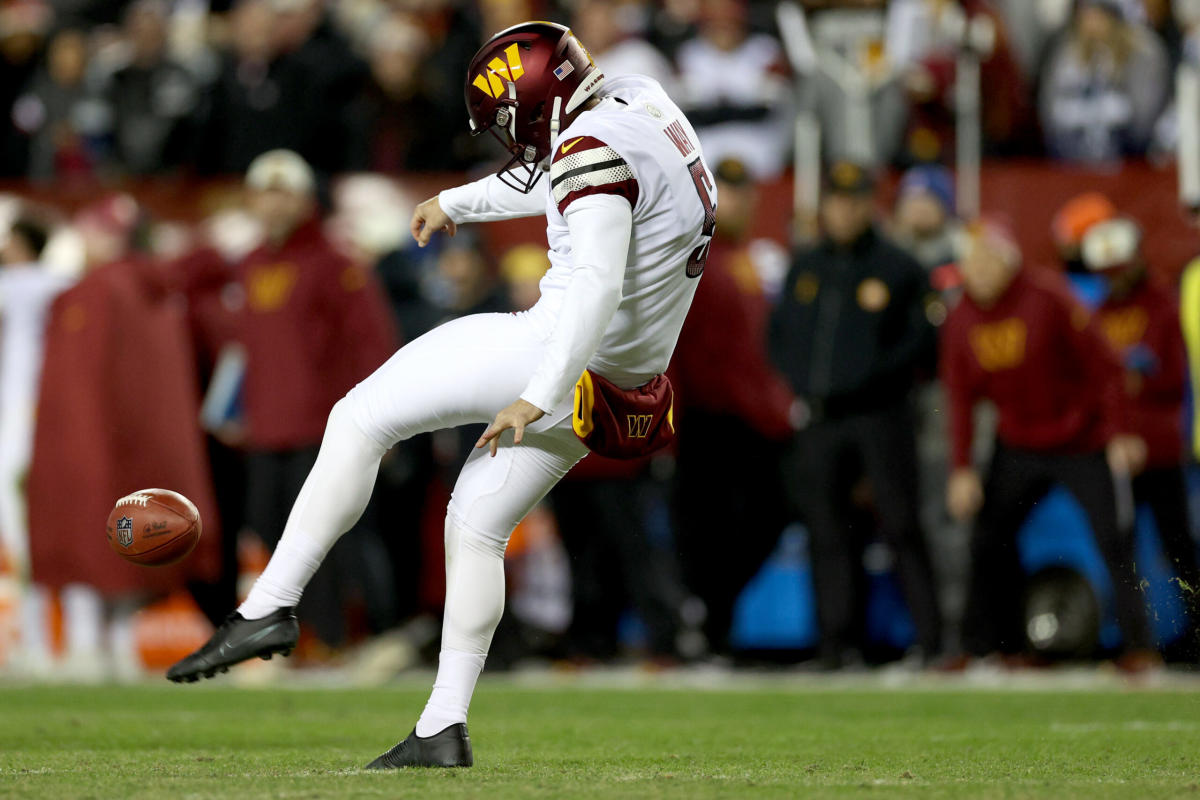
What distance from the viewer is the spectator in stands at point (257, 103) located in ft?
42.3

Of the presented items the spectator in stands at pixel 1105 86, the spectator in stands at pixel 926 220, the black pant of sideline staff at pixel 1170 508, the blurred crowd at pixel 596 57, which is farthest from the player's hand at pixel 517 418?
the spectator in stands at pixel 1105 86

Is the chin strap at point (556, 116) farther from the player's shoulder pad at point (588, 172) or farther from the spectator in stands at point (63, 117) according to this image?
the spectator in stands at point (63, 117)

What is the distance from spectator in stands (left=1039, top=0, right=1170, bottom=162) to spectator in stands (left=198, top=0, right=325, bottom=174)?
4855 mm

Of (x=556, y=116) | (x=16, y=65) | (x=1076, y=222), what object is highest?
(x=16, y=65)

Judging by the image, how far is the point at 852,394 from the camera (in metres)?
9.88

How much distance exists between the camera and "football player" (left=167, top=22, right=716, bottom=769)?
5.09m

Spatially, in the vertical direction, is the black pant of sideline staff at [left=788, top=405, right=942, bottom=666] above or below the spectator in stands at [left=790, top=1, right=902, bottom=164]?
below

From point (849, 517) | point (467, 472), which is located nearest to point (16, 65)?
point (849, 517)

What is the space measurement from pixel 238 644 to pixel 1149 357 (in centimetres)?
633

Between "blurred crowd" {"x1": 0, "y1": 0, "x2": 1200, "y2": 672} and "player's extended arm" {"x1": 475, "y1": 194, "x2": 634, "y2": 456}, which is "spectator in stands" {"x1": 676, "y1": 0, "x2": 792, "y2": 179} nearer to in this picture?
"blurred crowd" {"x1": 0, "y1": 0, "x2": 1200, "y2": 672}

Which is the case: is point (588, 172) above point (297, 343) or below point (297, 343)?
below

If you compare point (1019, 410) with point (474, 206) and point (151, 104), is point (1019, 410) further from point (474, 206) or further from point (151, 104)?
point (151, 104)

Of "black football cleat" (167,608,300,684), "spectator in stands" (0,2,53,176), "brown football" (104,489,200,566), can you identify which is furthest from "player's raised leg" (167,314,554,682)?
"spectator in stands" (0,2,53,176)

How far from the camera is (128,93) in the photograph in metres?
13.8
